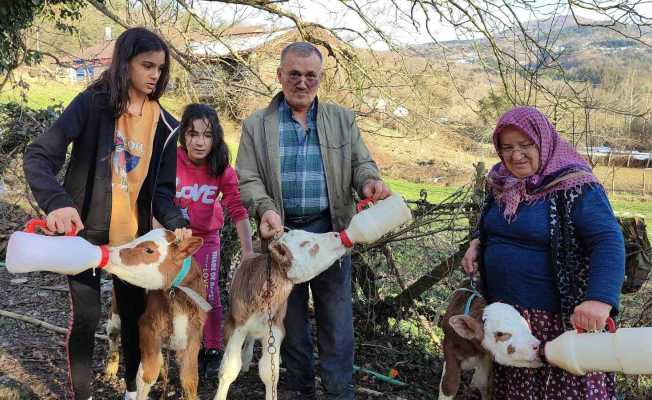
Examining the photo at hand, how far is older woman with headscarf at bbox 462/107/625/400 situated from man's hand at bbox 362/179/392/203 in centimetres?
58

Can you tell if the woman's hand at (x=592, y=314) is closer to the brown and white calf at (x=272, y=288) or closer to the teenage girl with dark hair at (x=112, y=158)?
the brown and white calf at (x=272, y=288)

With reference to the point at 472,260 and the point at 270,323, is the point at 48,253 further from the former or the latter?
the point at 472,260

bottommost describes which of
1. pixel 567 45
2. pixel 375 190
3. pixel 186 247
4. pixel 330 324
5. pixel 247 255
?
pixel 330 324

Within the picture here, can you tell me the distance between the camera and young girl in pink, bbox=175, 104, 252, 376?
11.5ft

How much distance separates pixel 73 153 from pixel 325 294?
1.59 metres

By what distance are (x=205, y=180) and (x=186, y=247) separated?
0.99 metres

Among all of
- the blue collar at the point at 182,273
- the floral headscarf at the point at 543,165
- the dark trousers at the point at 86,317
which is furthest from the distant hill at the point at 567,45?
the dark trousers at the point at 86,317

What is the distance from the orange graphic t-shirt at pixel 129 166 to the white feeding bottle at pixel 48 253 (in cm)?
30

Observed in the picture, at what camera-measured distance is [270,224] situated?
A: 2.84m

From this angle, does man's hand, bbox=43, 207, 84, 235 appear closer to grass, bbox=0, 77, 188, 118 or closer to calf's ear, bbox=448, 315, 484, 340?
calf's ear, bbox=448, 315, 484, 340

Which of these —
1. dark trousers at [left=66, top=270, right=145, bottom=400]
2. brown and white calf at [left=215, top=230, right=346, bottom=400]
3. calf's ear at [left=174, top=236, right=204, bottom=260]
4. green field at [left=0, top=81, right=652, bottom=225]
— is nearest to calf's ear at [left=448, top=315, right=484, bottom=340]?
brown and white calf at [left=215, top=230, right=346, bottom=400]

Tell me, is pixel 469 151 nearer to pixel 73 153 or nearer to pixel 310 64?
pixel 310 64

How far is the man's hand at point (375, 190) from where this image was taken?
2914 mm

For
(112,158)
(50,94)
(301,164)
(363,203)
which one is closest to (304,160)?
(301,164)
